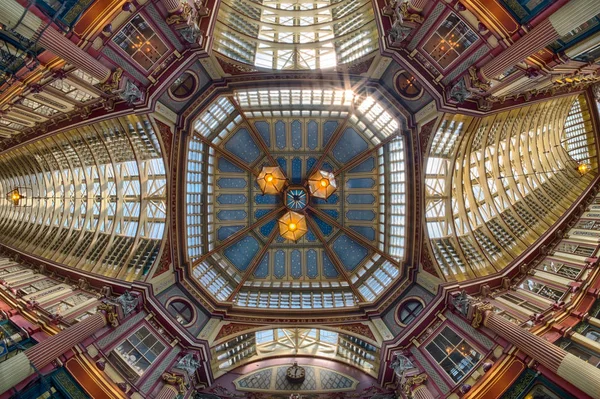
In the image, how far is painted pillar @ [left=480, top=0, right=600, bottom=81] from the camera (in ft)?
40.6

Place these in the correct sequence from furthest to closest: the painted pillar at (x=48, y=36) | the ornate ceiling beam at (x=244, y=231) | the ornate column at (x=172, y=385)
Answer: the ornate ceiling beam at (x=244, y=231) < the ornate column at (x=172, y=385) < the painted pillar at (x=48, y=36)

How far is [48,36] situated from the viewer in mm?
12938

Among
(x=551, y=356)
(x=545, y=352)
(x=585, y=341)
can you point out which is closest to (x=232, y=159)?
(x=545, y=352)

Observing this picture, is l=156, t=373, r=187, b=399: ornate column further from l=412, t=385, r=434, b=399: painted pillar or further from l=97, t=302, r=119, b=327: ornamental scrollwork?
l=412, t=385, r=434, b=399: painted pillar

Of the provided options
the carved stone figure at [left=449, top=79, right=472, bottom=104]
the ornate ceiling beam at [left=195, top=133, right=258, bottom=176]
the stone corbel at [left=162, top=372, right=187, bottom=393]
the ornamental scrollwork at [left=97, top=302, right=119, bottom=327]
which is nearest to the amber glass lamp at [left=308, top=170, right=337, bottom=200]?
the ornate ceiling beam at [left=195, top=133, right=258, bottom=176]

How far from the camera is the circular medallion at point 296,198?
3184 cm

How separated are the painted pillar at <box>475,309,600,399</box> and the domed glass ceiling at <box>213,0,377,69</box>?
17.2 metres

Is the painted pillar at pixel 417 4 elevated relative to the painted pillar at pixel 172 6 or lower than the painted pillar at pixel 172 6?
elevated

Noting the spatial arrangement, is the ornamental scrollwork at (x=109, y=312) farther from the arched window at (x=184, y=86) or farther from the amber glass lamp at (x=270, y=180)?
the amber glass lamp at (x=270, y=180)

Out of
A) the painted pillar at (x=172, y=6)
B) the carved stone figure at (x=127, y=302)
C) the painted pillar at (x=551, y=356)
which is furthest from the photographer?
the carved stone figure at (x=127, y=302)

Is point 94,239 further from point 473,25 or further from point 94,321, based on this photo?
point 473,25

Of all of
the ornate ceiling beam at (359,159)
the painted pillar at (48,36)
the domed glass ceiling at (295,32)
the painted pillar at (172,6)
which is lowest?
the painted pillar at (48,36)

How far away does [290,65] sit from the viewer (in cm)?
2483

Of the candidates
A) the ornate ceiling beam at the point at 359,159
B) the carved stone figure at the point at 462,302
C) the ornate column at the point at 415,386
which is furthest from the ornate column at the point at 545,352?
the ornate ceiling beam at the point at 359,159
